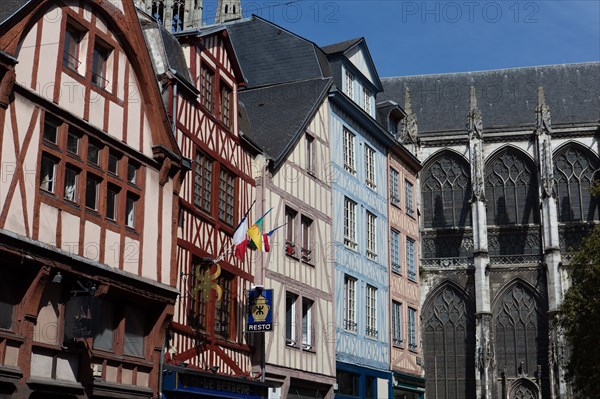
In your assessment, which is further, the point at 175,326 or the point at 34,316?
the point at 175,326

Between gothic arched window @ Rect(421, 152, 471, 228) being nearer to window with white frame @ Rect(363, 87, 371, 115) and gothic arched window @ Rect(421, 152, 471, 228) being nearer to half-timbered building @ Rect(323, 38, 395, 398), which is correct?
half-timbered building @ Rect(323, 38, 395, 398)

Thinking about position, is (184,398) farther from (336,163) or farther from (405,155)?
(405,155)

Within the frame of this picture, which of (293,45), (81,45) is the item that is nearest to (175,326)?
(81,45)

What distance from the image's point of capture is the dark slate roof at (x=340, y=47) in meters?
24.2

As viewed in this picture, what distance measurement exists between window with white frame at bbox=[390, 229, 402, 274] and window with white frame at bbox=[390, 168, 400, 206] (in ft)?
2.87

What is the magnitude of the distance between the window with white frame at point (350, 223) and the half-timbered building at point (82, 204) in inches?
314

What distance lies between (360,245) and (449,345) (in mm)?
23262

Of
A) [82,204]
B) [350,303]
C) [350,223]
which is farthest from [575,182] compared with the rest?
[82,204]

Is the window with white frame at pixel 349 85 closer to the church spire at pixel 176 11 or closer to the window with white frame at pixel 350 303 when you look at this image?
the window with white frame at pixel 350 303

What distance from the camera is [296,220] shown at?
20.5 m

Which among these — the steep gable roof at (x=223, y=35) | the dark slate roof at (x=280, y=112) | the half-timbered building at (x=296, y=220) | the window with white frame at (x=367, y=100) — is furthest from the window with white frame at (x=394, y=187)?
the steep gable roof at (x=223, y=35)

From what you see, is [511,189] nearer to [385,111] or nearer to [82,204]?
[385,111]

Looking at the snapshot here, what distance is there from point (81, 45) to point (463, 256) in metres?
35.7

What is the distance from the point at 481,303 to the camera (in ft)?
145
